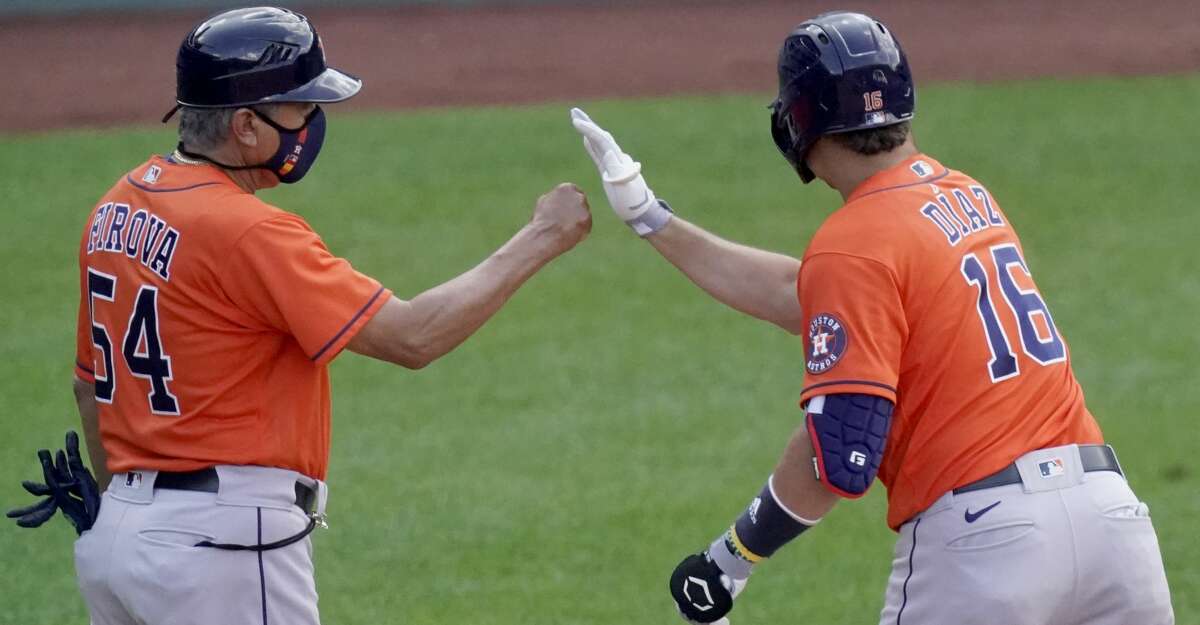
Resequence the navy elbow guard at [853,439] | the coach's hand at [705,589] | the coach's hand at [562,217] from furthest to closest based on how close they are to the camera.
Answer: the coach's hand at [562,217], the coach's hand at [705,589], the navy elbow guard at [853,439]

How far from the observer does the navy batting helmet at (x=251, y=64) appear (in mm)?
3975

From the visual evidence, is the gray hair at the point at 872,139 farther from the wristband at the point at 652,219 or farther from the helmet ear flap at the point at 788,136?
the wristband at the point at 652,219

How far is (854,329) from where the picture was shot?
3.54m

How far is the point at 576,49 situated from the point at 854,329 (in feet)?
55.3

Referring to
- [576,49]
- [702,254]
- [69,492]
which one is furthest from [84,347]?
[576,49]

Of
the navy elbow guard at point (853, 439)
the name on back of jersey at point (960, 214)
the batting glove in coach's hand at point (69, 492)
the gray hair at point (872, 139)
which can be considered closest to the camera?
the navy elbow guard at point (853, 439)

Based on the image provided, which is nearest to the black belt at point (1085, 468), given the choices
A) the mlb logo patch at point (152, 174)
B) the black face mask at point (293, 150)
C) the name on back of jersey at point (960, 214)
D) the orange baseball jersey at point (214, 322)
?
the name on back of jersey at point (960, 214)

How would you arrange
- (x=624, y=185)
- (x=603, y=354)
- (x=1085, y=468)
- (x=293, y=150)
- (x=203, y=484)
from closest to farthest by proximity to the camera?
(x=1085, y=468), (x=203, y=484), (x=293, y=150), (x=624, y=185), (x=603, y=354)

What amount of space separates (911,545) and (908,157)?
94cm

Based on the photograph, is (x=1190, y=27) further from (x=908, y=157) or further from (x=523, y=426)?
(x=908, y=157)

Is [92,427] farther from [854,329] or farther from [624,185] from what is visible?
[854,329]

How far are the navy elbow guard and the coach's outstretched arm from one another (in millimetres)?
992

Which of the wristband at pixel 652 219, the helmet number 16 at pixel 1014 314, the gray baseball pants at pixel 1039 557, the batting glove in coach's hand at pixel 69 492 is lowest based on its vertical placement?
the batting glove in coach's hand at pixel 69 492

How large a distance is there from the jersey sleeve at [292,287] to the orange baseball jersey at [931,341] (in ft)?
3.57
